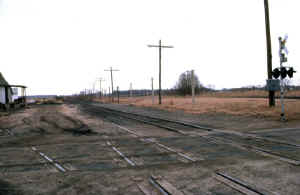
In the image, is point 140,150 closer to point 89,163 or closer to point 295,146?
point 89,163

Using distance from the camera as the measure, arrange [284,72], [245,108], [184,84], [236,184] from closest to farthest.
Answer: [236,184], [284,72], [245,108], [184,84]

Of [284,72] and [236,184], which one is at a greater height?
[284,72]

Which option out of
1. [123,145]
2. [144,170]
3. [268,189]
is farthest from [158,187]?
[123,145]

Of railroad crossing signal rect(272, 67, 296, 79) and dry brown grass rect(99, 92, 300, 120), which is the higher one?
railroad crossing signal rect(272, 67, 296, 79)

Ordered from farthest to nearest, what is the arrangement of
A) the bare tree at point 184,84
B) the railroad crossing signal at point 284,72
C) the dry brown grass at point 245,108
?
the bare tree at point 184,84
the dry brown grass at point 245,108
the railroad crossing signal at point 284,72

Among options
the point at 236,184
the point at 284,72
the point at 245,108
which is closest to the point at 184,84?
the point at 245,108

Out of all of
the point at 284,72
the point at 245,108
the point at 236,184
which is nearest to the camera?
the point at 236,184

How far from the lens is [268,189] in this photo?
15.6ft

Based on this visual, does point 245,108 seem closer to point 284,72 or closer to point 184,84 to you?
point 284,72

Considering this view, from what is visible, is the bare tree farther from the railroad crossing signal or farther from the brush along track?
the brush along track

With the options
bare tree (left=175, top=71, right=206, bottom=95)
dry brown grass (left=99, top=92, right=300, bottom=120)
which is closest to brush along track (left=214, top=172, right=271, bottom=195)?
dry brown grass (left=99, top=92, right=300, bottom=120)

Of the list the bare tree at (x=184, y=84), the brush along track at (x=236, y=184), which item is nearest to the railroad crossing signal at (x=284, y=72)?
the brush along track at (x=236, y=184)

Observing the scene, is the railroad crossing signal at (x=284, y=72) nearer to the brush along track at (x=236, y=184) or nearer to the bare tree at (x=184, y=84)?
the brush along track at (x=236, y=184)

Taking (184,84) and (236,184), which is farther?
(184,84)
